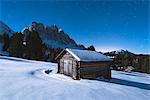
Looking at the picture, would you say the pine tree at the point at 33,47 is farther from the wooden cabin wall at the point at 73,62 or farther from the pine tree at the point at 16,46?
the wooden cabin wall at the point at 73,62

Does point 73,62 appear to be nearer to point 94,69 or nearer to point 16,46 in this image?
point 94,69

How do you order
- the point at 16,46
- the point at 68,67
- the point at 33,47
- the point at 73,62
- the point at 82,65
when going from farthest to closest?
1. the point at 33,47
2. the point at 16,46
3. the point at 68,67
4. the point at 73,62
5. the point at 82,65

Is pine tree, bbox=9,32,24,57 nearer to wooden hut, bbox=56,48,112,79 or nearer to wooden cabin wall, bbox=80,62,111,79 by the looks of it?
wooden hut, bbox=56,48,112,79

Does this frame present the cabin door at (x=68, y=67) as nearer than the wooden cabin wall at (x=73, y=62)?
No

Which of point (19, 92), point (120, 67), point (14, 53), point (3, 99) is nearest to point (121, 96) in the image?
point (19, 92)

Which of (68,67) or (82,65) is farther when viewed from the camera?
(68,67)

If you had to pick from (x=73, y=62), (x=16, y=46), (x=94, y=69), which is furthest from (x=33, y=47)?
(x=94, y=69)

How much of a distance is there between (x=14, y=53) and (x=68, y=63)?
35.4m

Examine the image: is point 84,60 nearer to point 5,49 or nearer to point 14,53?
point 14,53

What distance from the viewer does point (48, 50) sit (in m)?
65.5

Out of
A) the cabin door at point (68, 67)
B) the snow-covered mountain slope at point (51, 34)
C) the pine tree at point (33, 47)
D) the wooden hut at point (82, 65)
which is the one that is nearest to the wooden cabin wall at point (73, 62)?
the wooden hut at point (82, 65)

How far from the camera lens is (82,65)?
1944 cm

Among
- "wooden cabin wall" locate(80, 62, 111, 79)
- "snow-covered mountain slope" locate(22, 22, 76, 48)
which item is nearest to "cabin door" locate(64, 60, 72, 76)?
"wooden cabin wall" locate(80, 62, 111, 79)

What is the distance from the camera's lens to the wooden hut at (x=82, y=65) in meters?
19.4
